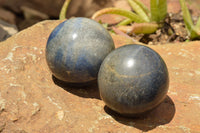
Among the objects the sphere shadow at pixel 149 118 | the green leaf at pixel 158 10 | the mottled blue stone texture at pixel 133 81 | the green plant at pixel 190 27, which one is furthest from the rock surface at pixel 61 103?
the green leaf at pixel 158 10

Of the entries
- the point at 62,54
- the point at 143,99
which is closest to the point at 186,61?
the point at 143,99

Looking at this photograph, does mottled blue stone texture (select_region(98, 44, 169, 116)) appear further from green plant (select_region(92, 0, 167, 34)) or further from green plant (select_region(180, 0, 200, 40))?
green plant (select_region(180, 0, 200, 40))

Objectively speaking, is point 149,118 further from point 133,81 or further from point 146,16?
point 146,16

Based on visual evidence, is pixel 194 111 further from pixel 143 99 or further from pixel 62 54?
pixel 62 54

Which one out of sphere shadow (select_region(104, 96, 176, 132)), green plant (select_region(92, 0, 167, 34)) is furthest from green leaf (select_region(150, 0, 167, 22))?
sphere shadow (select_region(104, 96, 176, 132))

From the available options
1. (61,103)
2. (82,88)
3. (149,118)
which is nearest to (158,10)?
(82,88)

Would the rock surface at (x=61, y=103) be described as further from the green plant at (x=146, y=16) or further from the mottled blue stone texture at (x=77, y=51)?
the green plant at (x=146, y=16)
